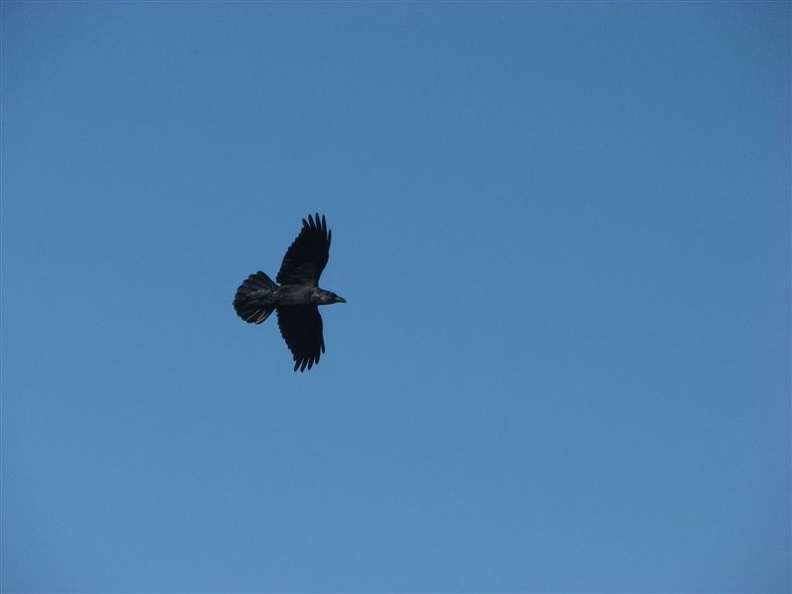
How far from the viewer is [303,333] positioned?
37.8m

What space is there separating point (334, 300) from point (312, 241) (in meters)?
1.65

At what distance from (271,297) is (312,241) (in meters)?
1.68

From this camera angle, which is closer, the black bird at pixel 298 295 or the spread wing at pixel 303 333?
the black bird at pixel 298 295

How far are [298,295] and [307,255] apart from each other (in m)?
1.03

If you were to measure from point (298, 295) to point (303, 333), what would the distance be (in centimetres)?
139

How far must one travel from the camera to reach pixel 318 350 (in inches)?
1496

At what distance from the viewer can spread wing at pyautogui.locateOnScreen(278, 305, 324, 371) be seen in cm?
3753

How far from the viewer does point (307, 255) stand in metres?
36.3

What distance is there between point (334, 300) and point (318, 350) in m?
1.59

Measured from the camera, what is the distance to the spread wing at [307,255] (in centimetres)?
3606

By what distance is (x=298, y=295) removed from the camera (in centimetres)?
3675

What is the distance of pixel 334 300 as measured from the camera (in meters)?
37.0

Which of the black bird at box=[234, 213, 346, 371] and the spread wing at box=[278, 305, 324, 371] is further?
the spread wing at box=[278, 305, 324, 371]

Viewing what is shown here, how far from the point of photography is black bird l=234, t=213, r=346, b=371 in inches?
1425
